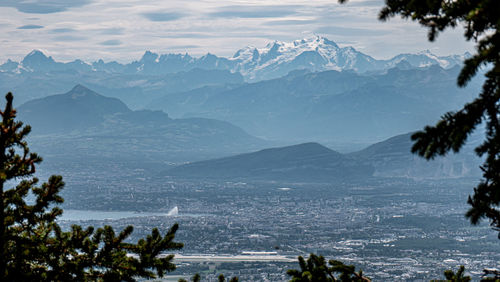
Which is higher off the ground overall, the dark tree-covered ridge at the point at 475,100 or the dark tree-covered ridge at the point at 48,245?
the dark tree-covered ridge at the point at 475,100

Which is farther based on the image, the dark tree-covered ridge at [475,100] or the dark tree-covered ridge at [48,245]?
the dark tree-covered ridge at [48,245]

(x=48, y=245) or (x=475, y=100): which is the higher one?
(x=475, y=100)

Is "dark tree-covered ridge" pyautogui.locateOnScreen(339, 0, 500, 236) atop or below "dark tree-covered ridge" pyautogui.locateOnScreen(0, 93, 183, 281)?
atop

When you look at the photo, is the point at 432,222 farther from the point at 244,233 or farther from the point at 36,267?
the point at 36,267

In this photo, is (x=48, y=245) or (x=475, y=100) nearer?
(x=475, y=100)

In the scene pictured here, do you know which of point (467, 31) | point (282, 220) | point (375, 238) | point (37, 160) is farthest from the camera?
point (282, 220)

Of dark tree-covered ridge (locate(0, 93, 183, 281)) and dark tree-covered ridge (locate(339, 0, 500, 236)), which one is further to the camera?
dark tree-covered ridge (locate(0, 93, 183, 281))

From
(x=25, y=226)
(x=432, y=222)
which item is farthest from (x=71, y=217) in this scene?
(x=25, y=226)

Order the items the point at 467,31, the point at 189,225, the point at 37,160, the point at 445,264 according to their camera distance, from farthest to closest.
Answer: the point at 189,225
the point at 445,264
the point at 37,160
the point at 467,31
